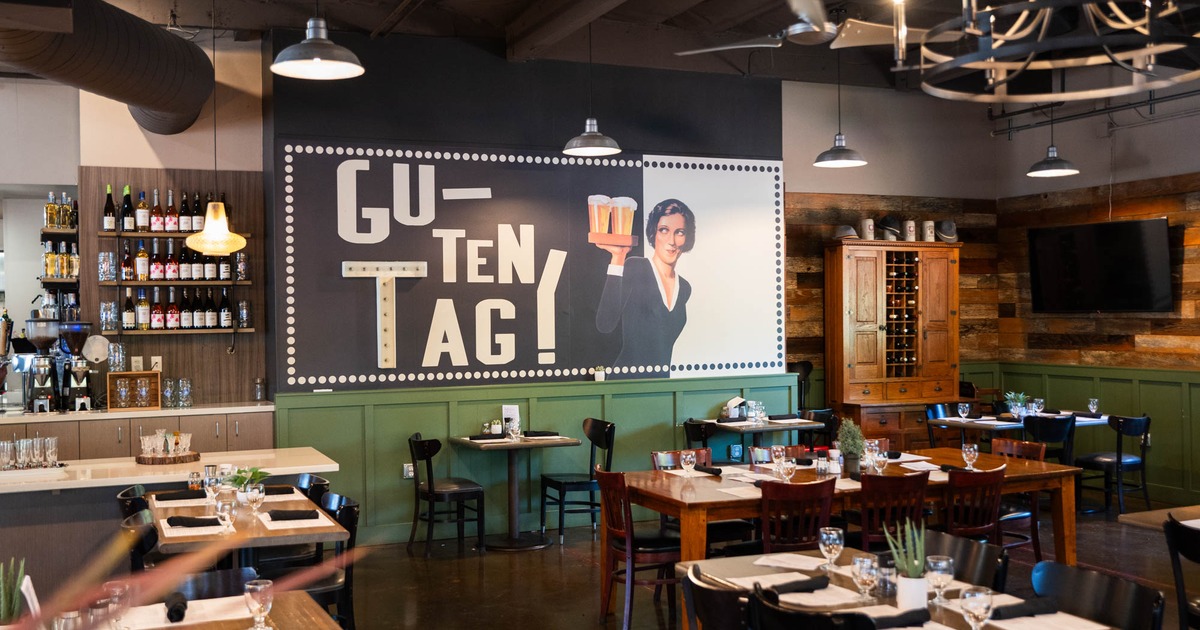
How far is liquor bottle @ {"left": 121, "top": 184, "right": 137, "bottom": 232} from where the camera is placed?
7824 millimetres

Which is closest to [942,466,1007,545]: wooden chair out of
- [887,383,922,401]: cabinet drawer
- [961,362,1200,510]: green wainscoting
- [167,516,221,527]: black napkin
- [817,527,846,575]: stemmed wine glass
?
[817,527,846,575]: stemmed wine glass

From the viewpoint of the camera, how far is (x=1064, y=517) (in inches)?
248

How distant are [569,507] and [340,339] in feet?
7.58

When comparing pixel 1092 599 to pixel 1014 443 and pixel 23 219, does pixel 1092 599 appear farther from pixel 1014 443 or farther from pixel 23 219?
pixel 23 219

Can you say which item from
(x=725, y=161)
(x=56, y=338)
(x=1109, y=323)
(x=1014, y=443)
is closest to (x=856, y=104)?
(x=725, y=161)

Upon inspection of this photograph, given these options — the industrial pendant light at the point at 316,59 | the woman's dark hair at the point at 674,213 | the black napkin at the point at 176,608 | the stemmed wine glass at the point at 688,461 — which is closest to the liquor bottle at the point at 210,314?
the industrial pendant light at the point at 316,59

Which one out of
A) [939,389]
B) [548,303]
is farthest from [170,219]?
[939,389]

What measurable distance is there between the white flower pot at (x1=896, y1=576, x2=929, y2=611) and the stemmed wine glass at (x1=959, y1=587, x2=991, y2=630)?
0.31m

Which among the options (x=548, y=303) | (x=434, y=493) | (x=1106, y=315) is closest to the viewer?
(x=434, y=493)

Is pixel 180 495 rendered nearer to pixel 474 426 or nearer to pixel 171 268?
pixel 171 268

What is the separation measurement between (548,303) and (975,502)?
12.9 feet

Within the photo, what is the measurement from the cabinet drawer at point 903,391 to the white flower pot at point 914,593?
24.2ft

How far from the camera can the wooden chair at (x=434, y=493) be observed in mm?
7535

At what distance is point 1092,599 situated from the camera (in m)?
3.20
